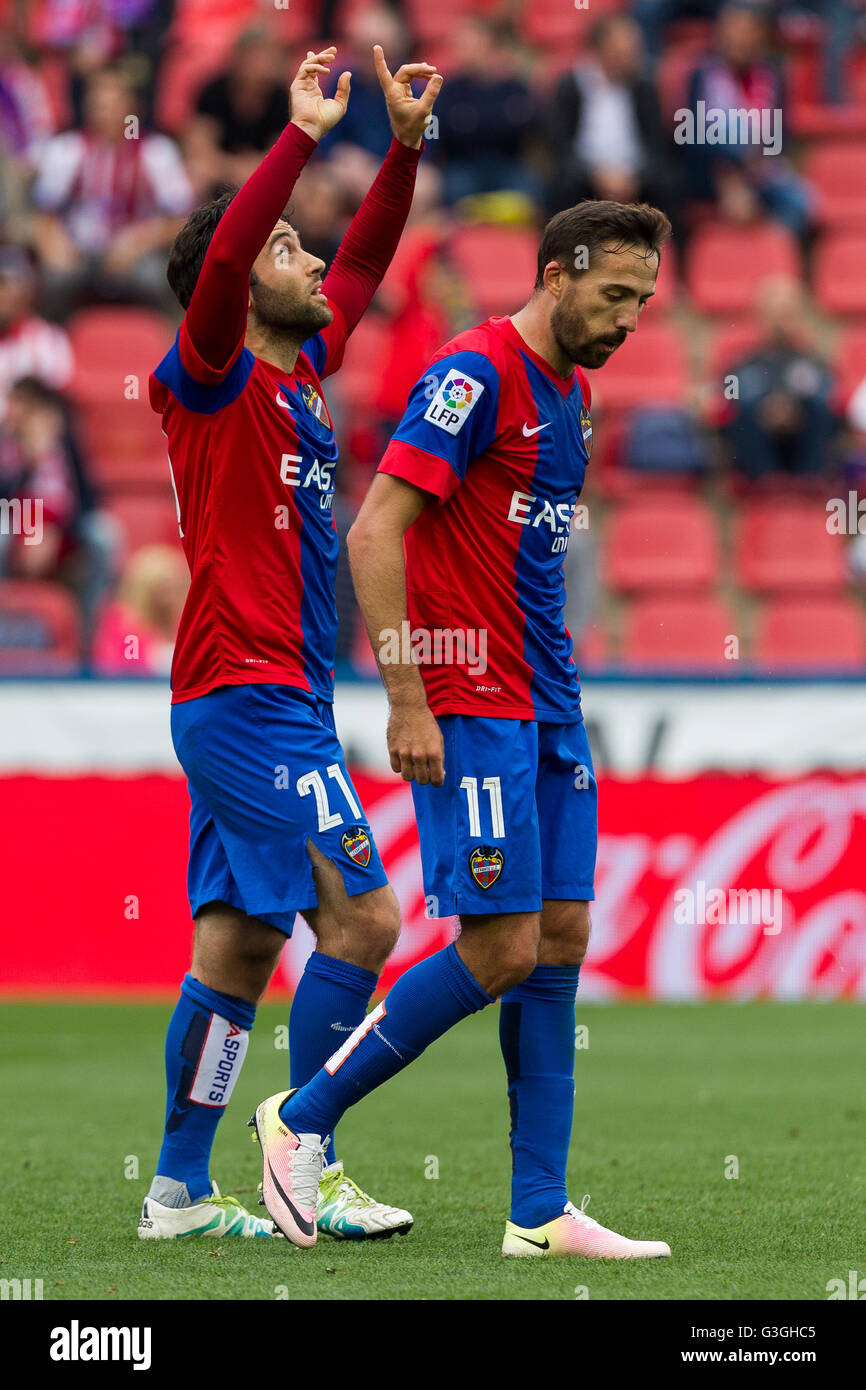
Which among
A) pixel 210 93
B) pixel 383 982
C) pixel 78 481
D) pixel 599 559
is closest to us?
pixel 383 982

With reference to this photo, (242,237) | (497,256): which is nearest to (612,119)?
(497,256)

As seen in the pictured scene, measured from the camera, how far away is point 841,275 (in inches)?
579

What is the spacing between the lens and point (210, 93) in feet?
45.3

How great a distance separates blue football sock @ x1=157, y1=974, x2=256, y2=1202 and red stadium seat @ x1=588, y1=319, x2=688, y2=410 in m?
9.31

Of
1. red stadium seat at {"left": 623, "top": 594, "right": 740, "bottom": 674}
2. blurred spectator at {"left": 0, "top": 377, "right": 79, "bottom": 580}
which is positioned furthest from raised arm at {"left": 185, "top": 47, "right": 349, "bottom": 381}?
red stadium seat at {"left": 623, "top": 594, "right": 740, "bottom": 674}

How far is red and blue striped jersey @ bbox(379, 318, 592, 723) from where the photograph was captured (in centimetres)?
425

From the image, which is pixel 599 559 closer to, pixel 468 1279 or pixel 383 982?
pixel 383 982

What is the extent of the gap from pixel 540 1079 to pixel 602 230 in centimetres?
182

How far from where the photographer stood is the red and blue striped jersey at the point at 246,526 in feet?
14.6

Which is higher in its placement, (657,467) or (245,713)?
(657,467)

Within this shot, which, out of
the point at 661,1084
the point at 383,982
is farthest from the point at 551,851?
the point at 383,982

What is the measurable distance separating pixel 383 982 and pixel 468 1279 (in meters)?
5.40

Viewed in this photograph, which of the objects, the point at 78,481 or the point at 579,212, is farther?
the point at 78,481

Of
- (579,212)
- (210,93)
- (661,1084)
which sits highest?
(210,93)
